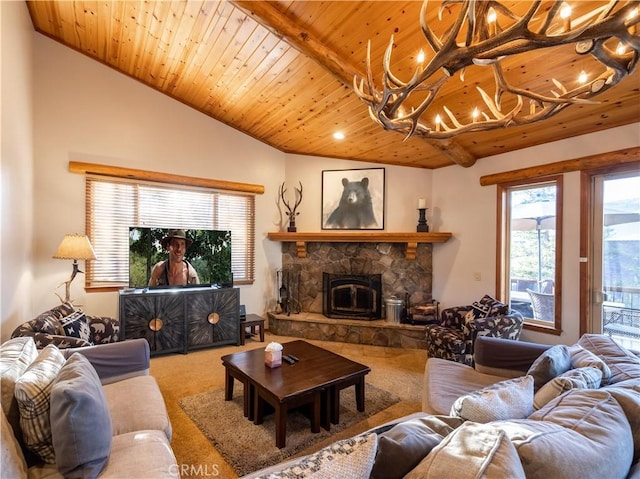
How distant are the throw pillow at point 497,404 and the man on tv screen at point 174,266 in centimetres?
376

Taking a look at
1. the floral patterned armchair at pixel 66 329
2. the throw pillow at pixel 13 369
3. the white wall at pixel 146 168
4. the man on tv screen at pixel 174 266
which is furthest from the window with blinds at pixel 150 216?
the throw pillow at pixel 13 369

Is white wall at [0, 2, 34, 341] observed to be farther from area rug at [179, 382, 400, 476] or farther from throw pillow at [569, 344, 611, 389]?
throw pillow at [569, 344, 611, 389]

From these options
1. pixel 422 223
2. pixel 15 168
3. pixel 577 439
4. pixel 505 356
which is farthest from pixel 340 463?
pixel 422 223

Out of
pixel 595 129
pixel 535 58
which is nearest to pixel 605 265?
pixel 595 129

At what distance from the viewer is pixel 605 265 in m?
3.26

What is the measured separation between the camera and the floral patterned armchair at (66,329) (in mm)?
2213

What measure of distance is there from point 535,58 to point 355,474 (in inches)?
126

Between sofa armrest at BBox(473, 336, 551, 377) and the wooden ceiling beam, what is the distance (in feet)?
8.07

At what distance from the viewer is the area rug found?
208 cm

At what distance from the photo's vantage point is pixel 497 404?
1.23m

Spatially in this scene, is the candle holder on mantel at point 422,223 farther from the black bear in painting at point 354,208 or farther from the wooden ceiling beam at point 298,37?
the wooden ceiling beam at point 298,37

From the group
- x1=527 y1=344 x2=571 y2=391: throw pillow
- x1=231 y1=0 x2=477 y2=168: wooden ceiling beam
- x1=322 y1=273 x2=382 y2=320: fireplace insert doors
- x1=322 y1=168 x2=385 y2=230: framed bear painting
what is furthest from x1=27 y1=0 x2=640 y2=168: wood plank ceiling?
x1=527 y1=344 x2=571 y2=391: throw pillow

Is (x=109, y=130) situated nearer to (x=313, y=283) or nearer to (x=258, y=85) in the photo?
(x=258, y=85)

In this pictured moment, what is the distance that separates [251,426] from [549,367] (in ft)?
6.86
